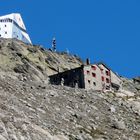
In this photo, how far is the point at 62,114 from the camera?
72.0 m

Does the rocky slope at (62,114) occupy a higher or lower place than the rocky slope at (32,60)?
lower

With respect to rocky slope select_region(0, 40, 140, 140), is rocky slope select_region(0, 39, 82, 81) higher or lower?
higher

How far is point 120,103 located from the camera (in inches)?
Answer: 3578

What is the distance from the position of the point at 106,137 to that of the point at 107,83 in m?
55.6

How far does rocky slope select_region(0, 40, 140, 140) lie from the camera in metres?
58.9

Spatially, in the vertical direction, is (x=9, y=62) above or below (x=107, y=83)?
above

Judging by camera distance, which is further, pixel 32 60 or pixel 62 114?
pixel 32 60

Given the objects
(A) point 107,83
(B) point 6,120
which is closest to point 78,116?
(B) point 6,120

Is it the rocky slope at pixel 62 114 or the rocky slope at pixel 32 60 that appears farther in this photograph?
the rocky slope at pixel 32 60

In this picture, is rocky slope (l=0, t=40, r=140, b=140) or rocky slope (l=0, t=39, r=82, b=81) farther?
rocky slope (l=0, t=39, r=82, b=81)

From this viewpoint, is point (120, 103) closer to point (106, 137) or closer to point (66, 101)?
point (66, 101)

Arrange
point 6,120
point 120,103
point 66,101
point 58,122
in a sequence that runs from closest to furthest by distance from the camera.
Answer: point 6,120
point 58,122
point 66,101
point 120,103

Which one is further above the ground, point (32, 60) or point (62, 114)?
point (32, 60)

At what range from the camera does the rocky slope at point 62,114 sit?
193ft
